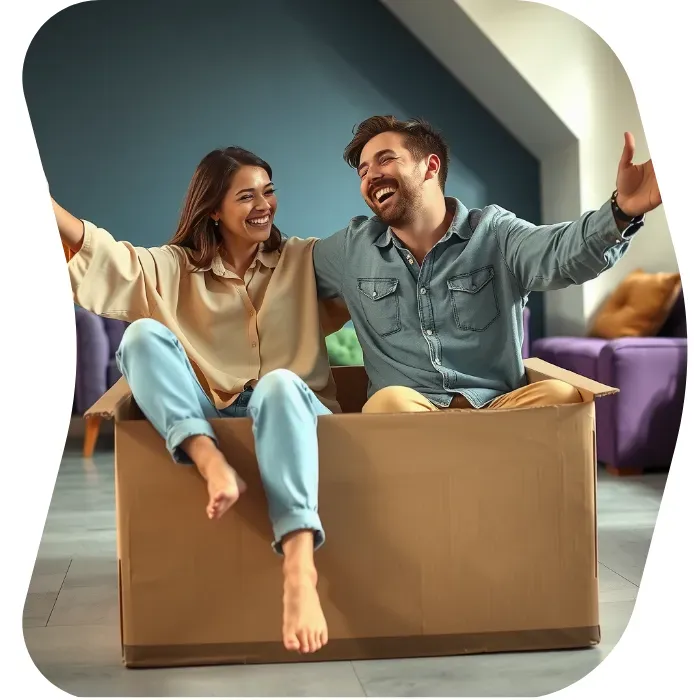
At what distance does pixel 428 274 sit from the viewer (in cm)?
151

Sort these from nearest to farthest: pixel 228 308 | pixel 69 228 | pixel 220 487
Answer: pixel 220 487 < pixel 69 228 < pixel 228 308

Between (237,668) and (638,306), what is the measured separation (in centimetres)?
97

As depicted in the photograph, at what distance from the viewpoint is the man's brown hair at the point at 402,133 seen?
1.48 m

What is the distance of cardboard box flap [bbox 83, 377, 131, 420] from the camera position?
122cm

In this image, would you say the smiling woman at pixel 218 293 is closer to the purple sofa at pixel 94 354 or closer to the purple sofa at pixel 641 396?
the purple sofa at pixel 94 354

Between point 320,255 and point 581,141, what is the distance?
46cm

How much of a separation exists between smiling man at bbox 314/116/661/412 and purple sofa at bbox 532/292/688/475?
1.81 feet

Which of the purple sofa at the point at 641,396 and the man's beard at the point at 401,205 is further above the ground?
the man's beard at the point at 401,205

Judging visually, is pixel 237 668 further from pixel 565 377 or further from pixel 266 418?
pixel 565 377

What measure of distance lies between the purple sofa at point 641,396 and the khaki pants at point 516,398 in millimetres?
620

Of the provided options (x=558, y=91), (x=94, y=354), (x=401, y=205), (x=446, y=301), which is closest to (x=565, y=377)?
(x=446, y=301)

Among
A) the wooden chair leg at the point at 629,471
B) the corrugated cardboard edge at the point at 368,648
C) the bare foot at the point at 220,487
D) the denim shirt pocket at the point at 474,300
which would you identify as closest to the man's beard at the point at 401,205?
the denim shirt pocket at the point at 474,300

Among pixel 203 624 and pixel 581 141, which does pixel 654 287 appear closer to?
pixel 581 141

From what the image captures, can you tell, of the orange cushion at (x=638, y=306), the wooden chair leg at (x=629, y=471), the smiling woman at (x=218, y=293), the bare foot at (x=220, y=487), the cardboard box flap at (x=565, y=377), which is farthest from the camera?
the wooden chair leg at (x=629, y=471)
